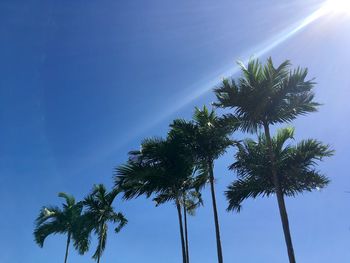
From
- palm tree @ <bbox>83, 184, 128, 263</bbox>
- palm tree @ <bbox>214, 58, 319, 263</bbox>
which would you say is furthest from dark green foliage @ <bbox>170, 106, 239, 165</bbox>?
palm tree @ <bbox>83, 184, 128, 263</bbox>

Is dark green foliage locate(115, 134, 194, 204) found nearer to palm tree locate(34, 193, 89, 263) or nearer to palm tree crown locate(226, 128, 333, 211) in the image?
palm tree crown locate(226, 128, 333, 211)

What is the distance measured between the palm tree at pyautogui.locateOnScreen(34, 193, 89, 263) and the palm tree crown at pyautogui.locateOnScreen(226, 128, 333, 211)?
16981 mm

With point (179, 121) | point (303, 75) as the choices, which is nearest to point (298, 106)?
point (303, 75)

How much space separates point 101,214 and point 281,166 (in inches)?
602

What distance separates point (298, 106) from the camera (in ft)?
50.0

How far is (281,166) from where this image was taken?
48.5 ft

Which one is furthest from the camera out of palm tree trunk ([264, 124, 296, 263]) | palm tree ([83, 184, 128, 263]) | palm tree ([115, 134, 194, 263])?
palm tree ([83, 184, 128, 263])

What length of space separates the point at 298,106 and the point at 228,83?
2.58 meters

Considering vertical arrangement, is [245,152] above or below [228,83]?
below

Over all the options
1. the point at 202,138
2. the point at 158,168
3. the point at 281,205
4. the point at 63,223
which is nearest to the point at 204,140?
the point at 202,138

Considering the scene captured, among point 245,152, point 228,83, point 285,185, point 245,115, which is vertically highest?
point 228,83

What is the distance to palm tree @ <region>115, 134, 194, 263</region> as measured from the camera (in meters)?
18.5

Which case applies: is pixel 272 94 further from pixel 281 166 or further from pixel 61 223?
pixel 61 223

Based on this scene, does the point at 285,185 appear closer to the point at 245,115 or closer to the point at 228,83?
the point at 245,115
